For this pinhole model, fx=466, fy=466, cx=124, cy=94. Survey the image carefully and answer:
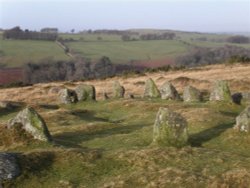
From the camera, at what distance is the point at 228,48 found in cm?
18088

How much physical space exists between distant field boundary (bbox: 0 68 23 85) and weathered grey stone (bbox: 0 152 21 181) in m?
94.8

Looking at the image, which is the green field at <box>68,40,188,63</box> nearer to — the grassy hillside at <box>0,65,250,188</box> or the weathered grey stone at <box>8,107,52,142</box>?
the grassy hillside at <box>0,65,250,188</box>

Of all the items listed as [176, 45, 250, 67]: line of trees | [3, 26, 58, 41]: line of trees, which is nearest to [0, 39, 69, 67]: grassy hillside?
[3, 26, 58, 41]: line of trees

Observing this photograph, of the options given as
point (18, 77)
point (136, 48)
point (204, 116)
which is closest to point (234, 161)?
point (204, 116)

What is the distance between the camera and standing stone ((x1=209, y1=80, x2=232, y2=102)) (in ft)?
138

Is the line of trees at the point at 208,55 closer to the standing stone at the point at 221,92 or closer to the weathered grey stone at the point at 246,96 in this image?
the weathered grey stone at the point at 246,96

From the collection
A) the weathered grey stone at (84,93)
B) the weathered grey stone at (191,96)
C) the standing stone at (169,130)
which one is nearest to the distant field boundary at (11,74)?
the weathered grey stone at (84,93)

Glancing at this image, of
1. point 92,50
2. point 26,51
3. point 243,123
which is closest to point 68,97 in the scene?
point 243,123

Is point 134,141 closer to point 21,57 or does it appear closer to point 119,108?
point 119,108

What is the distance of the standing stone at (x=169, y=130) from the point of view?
26828mm

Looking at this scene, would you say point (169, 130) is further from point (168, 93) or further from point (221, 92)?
point (168, 93)

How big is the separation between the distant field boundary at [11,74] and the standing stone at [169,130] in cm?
9234

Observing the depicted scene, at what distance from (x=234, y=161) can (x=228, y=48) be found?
162397 millimetres

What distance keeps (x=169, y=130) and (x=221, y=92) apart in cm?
1637
